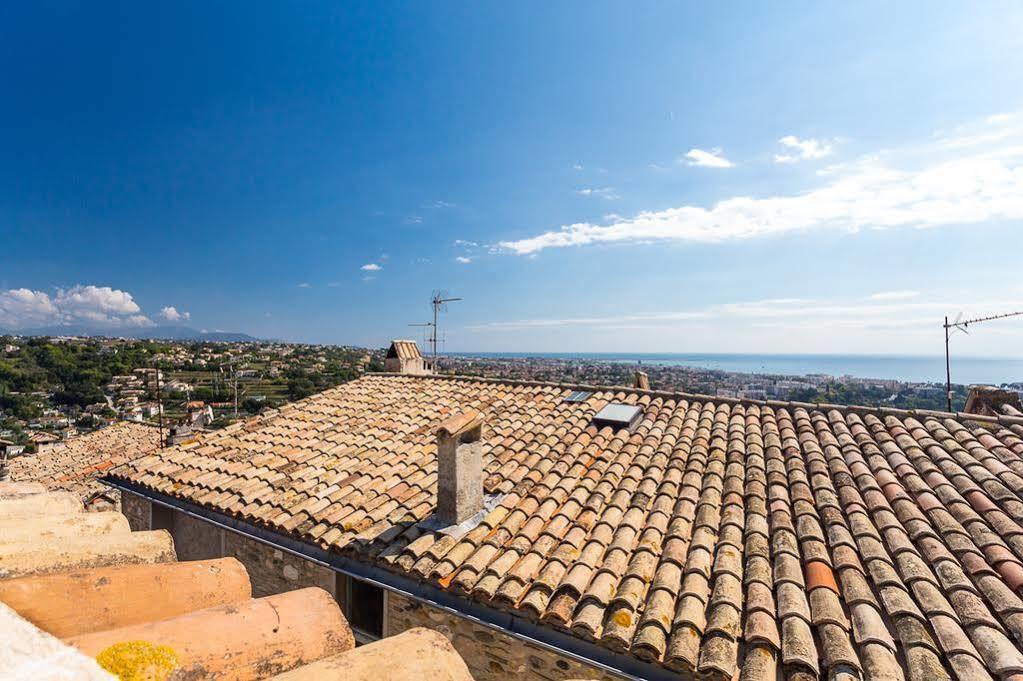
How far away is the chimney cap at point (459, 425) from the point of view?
5258mm

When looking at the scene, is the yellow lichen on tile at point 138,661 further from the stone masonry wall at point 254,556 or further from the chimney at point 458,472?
the stone masonry wall at point 254,556

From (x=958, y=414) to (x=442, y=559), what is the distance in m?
8.77

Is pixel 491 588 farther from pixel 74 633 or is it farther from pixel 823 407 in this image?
pixel 823 407

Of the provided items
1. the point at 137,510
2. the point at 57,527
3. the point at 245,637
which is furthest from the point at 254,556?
the point at 245,637

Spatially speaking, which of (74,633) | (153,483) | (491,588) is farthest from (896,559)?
(153,483)

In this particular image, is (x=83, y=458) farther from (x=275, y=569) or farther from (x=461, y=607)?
(x=461, y=607)

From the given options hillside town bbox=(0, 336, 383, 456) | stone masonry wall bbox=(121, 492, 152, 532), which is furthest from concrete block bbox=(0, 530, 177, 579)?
hillside town bbox=(0, 336, 383, 456)

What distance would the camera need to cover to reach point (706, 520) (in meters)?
5.04

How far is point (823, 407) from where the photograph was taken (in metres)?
8.22

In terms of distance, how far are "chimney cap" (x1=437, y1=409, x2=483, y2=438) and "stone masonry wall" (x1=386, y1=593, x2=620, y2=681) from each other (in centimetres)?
188

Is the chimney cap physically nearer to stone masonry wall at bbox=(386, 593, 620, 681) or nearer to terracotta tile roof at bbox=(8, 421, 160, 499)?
stone masonry wall at bbox=(386, 593, 620, 681)

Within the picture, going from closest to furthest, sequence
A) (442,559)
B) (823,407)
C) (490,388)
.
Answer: (442,559), (823,407), (490,388)

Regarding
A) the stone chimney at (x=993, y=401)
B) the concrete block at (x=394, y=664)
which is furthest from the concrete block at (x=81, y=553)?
the stone chimney at (x=993, y=401)

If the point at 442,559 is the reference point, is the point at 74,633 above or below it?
above
